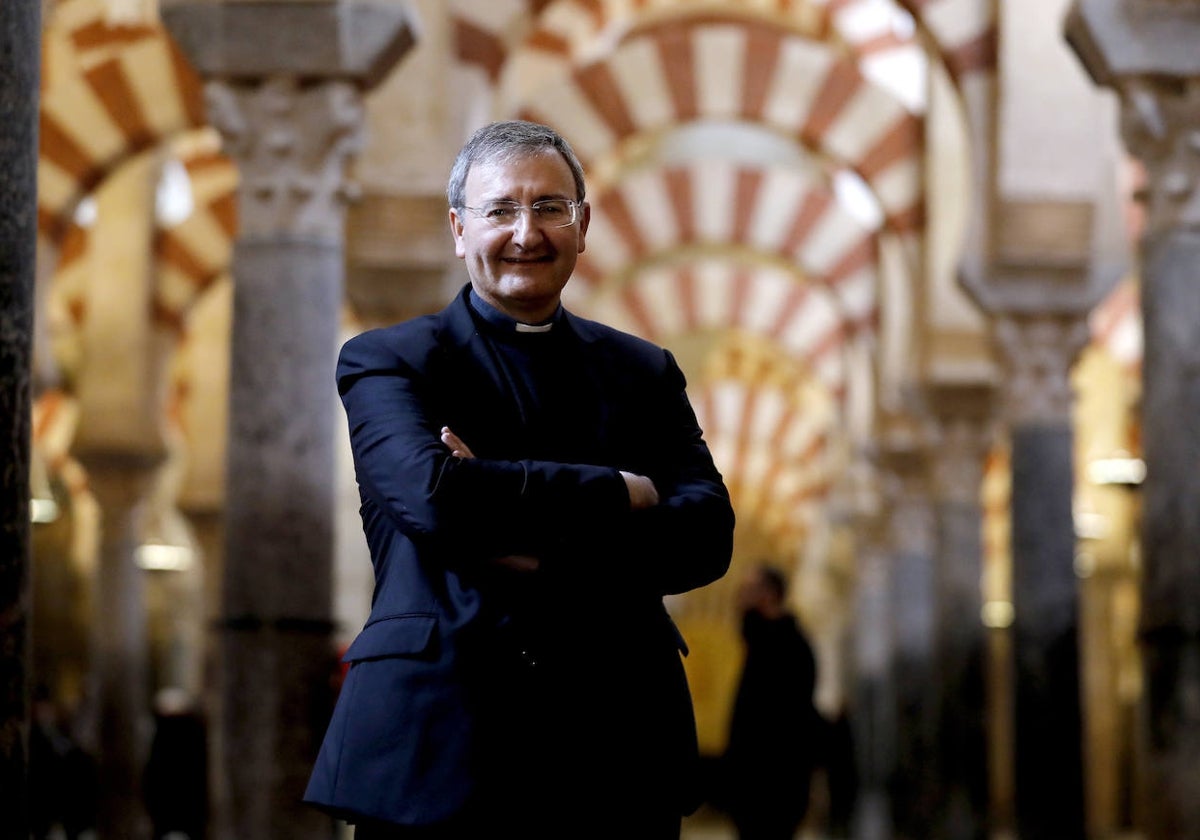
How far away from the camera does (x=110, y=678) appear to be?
1073 cm

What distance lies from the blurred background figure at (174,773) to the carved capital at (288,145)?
3.56 meters

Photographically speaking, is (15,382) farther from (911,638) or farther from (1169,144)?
(911,638)

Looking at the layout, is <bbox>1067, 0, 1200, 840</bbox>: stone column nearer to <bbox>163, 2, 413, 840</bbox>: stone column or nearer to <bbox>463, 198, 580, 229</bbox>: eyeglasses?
<bbox>163, 2, 413, 840</bbox>: stone column

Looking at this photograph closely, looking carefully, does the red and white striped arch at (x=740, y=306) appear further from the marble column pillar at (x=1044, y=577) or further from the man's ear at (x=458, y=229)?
the man's ear at (x=458, y=229)

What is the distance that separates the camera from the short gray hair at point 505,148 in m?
1.98

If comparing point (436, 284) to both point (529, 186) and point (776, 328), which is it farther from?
point (776, 328)

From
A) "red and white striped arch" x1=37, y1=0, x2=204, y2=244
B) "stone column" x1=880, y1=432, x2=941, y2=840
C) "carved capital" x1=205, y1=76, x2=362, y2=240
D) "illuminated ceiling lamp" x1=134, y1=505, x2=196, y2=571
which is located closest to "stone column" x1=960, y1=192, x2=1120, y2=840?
"carved capital" x1=205, y1=76, x2=362, y2=240

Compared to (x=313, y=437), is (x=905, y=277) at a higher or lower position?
higher

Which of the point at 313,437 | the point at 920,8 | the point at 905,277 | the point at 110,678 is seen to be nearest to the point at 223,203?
the point at 110,678

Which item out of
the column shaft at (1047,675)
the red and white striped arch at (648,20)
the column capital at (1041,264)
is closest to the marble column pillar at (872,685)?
the red and white striped arch at (648,20)

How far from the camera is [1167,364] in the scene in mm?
5621

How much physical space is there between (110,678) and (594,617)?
9.26 metres

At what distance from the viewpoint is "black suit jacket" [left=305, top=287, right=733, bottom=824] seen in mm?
1838

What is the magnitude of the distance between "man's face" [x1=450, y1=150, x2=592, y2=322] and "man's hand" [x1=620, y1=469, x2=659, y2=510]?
0.20 m
